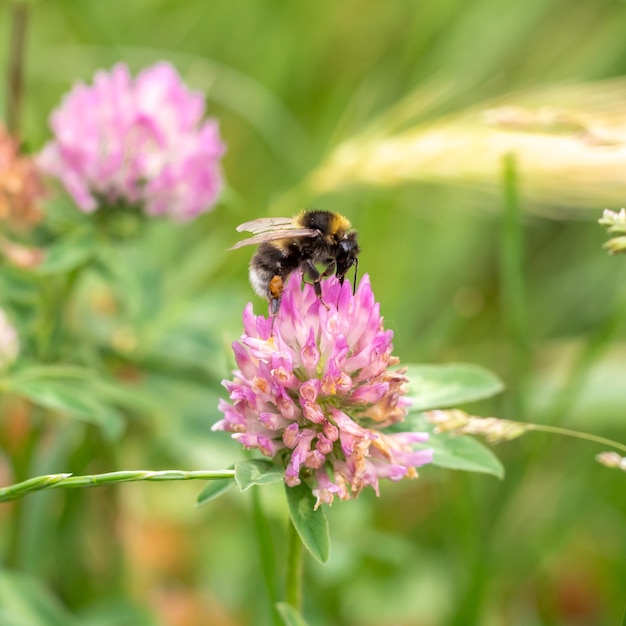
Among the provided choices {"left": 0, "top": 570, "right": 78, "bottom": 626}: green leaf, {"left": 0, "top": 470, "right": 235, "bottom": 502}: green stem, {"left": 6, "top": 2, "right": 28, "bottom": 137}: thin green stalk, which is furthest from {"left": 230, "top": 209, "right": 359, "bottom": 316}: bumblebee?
{"left": 6, "top": 2, "right": 28, "bottom": 137}: thin green stalk

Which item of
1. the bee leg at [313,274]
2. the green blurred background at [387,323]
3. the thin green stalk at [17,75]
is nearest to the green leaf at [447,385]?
the bee leg at [313,274]

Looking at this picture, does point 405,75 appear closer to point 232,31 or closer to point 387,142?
point 232,31

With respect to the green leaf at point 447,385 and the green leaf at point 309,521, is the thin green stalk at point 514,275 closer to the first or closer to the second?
the green leaf at point 447,385

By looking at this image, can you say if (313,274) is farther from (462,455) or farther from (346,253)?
(462,455)

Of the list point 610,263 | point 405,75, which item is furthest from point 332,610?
point 405,75

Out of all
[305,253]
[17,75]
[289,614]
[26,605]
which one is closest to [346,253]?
[305,253]
